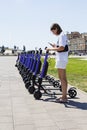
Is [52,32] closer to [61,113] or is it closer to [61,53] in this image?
[61,53]

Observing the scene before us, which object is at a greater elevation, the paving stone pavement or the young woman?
the young woman

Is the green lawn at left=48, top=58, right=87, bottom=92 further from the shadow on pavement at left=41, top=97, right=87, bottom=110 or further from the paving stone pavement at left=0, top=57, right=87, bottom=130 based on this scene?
the paving stone pavement at left=0, top=57, right=87, bottom=130

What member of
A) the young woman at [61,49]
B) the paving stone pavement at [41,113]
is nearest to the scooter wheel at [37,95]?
the paving stone pavement at [41,113]

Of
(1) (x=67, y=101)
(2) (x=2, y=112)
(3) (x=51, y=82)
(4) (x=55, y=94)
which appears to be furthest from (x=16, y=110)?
(3) (x=51, y=82)

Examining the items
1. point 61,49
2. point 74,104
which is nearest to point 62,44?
point 61,49

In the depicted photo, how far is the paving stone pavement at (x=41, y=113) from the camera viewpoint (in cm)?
708

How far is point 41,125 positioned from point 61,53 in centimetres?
288

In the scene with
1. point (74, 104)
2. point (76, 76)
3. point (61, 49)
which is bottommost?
point (76, 76)

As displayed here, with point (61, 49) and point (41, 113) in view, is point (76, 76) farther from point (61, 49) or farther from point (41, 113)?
point (41, 113)

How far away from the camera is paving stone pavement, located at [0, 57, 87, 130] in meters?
7.08

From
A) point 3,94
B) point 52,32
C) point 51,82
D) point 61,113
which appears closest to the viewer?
point 61,113

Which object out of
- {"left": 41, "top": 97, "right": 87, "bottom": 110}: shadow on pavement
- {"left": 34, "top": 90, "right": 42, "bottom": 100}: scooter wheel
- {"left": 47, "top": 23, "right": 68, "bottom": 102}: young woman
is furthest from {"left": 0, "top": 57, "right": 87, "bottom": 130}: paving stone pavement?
{"left": 47, "top": 23, "right": 68, "bottom": 102}: young woman

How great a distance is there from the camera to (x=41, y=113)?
8.37 m

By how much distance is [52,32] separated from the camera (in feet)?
31.2
